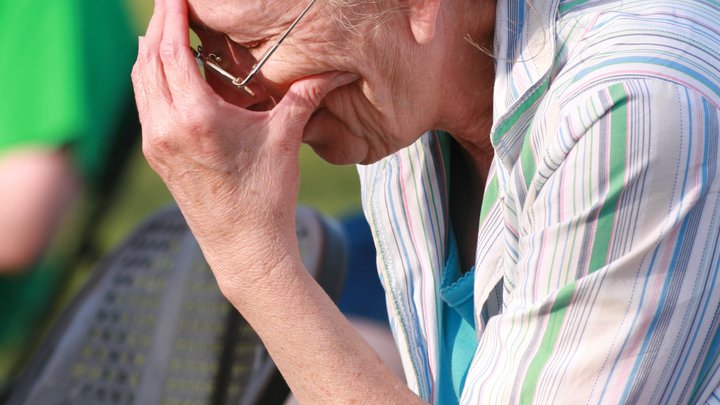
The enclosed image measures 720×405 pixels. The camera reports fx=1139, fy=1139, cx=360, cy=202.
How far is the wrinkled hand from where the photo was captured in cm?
197

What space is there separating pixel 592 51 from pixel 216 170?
665 mm

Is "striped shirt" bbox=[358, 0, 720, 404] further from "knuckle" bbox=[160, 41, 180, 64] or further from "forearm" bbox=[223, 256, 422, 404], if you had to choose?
"knuckle" bbox=[160, 41, 180, 64]

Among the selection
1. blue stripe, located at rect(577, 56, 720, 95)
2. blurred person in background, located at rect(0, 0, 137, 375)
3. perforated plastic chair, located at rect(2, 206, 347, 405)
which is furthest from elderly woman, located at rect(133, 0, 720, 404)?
blurred person in background, located at rect(0, 0, 137, 375)

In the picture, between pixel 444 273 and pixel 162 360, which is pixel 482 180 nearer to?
pixel 444 273

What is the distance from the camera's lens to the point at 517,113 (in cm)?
196

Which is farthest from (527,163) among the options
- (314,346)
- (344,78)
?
(314,346)

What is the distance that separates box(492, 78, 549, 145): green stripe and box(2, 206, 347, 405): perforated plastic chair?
62 cm

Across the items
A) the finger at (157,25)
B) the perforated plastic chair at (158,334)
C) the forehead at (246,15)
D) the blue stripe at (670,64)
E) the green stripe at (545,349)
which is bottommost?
the perforated plastic chair at (158,334)

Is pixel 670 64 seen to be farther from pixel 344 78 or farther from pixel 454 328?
pixel 454 328

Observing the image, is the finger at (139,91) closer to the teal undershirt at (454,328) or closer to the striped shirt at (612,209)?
the striped shirt at (612,209)

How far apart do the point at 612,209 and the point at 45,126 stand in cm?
181

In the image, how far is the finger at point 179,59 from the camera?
1988mm

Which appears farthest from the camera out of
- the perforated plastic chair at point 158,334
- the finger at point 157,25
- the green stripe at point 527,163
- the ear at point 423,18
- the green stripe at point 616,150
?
the perforated plastic chair at point 158,334

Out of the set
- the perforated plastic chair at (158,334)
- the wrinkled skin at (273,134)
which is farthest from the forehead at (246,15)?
the perforated plastic chair at (158,334)
